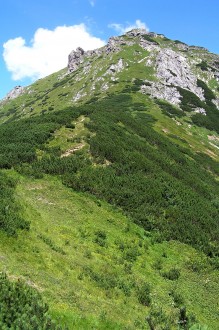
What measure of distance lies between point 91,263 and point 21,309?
28.7 feet

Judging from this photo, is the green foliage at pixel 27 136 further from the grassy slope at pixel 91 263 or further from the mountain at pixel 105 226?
the grassy slope at pixel 91 263

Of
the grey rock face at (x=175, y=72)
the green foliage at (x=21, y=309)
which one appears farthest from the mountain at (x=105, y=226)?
the grey rock face at (x=175, y=72)

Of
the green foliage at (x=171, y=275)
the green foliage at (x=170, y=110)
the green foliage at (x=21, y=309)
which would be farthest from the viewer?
the green foliage at (x=170, y=110)

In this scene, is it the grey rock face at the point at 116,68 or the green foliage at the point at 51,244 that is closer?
the green foliage at the point at 51,244

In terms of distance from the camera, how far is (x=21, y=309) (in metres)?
11.0

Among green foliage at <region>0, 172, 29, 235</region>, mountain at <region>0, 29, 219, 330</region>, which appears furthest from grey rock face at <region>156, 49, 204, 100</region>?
green foliage at <region>0, 172, 29, 235</region>

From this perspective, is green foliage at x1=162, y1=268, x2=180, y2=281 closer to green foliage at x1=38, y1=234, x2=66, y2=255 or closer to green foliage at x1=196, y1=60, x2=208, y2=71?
green foliage at x1=38, y1=234, x2=66, y2=255

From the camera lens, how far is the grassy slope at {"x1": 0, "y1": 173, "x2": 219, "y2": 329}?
48.1 feet

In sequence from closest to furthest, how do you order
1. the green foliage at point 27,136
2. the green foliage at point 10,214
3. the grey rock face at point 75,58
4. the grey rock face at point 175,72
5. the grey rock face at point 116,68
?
the green foliage at point 10,214, the green foliage at point 27,136, the grey rock face at point 175,72, the grey rock face at point 116,68, the grey rock face at point 75,58

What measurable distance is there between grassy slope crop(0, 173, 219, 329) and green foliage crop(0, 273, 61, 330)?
145 centimetres

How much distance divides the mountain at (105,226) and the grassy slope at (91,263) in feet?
0.24

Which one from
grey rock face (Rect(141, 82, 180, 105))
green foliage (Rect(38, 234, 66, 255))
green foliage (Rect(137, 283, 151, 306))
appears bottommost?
green foliage (Rect(38, 234, 66, 255))

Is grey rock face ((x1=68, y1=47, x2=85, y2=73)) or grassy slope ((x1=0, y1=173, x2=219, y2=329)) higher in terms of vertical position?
grey rock face ((x1=68, y1=47, x2=85, y2=73))

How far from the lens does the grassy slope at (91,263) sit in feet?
48.1
